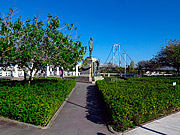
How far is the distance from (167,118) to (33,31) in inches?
328

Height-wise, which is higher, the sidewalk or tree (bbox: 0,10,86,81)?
tree (bbox: 0,10,86,81)

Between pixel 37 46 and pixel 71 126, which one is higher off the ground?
pixel 37 46

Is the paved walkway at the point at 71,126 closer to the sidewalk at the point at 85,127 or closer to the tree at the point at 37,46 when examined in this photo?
the sidewalk at the point at 85,127

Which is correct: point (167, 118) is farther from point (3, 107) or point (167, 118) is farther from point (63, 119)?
point (3, 107)

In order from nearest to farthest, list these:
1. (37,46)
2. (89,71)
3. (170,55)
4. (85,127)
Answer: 1. (85,127)
2. (37,46)
3. (89,71)
4. (170,55)

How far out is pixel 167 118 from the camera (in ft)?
18.7

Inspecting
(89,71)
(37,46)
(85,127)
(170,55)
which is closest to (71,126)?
(85,127)

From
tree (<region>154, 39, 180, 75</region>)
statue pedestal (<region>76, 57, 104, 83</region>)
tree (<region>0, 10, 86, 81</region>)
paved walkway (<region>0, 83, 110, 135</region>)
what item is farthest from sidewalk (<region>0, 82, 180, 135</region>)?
tree (<region>154, 39, 180, 75</region>)

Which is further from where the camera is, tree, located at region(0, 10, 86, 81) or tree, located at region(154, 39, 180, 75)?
tree, located at region(154, 39, 180, 75)

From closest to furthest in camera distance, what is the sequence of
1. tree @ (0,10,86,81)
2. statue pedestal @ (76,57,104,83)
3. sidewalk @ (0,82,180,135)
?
sidewalk @ (0,82,180,135), tree @ (0,10,86,81), statue pedestal @ (76,57,104,83)

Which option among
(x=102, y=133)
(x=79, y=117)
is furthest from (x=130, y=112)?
(x=79, y=117)

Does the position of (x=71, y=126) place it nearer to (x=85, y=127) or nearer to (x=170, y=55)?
(x=85, y=127)

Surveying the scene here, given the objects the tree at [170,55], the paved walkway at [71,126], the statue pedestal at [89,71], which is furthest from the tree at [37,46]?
the tree at [170,55]

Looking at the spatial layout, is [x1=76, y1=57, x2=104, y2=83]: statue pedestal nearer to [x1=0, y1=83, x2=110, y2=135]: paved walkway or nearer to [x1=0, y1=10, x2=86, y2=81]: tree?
[x1=0, y1=10, x2=86, y2=81]: tree
